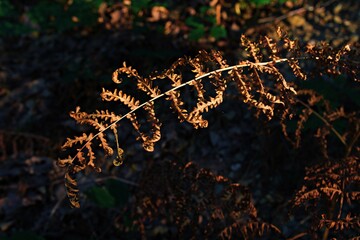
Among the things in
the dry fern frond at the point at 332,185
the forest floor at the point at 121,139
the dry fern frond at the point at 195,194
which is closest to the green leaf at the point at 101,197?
the forest floor at the point at 121,139

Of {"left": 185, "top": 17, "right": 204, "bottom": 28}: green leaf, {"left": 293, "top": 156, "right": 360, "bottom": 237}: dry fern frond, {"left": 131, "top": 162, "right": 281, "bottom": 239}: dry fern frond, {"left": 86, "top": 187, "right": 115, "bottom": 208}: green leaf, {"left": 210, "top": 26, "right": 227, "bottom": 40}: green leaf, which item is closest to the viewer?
{"left": 293, "top": 156, "right": 360, "bottom": 237}: dry fern frond

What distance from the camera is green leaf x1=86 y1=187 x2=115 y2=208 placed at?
316 centimetres

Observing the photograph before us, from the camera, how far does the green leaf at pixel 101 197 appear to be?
3.16 m

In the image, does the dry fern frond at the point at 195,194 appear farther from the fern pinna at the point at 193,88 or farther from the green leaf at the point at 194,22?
the green leaf at the point at 194,22

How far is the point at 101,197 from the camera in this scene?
3188 millimetres

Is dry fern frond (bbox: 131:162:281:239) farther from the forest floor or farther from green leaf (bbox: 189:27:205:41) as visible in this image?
green leaf (bbox: 189:27:205:41)

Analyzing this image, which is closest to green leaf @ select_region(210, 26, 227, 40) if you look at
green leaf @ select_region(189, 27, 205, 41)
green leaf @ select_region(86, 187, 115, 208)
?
green leaf @ select_region(189, 27, 205, 41)

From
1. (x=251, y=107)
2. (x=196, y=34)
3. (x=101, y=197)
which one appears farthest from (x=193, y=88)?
(x=196, y=34)

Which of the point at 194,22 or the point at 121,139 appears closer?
the point at 121,139

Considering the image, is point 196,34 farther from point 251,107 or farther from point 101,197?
point 251,107

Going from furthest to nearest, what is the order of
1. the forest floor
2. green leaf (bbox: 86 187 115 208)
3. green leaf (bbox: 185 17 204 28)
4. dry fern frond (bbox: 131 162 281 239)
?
green leaf (bbox: 185 17 204 28) → the forest floor → green leaf (bbox: 86 187 115 208) → dry fern frond (bbox: 131 162 281 239)

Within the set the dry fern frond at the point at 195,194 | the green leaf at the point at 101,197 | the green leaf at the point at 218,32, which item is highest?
the green leaf at the point at 218,32

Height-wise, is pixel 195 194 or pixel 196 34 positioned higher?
pixel 196 34

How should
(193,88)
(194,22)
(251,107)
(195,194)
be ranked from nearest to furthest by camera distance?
1. (193,88)
2. (251,107)
3. (195,194)
4. (194,22)
